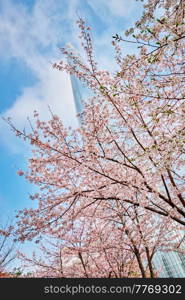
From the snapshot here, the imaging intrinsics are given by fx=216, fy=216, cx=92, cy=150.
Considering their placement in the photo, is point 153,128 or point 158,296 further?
point 153,128

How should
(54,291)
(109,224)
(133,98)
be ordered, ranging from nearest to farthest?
(54,291), (133,98), (109,224)

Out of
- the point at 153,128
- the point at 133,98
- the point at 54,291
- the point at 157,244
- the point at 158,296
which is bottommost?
the point at 158,296

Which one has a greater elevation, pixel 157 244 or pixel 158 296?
pixel 157 244

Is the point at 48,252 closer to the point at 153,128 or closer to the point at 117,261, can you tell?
the point at 117,261

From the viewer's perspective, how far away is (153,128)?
5715 millimetres

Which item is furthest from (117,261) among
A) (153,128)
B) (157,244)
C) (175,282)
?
(175,282)

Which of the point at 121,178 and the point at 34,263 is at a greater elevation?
the point at 34,263

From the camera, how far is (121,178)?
547cm

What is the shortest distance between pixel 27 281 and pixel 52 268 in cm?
987

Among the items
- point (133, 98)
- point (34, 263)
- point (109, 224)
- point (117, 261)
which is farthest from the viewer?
point (34, 263)

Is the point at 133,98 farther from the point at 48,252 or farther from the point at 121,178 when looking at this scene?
the point at 48,252

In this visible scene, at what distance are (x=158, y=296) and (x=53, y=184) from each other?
11.9ft

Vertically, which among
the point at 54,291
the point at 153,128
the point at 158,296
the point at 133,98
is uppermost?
the point at 153,128

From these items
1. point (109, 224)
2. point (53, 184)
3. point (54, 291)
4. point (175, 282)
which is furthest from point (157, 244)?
point (54, 291)
